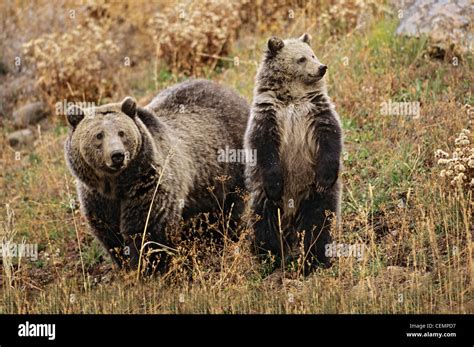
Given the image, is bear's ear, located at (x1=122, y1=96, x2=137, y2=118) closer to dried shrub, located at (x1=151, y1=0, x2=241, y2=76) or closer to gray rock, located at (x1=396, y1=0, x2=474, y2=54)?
gray rock, located at (x1=396, y1=0, x2=474, y2=54)

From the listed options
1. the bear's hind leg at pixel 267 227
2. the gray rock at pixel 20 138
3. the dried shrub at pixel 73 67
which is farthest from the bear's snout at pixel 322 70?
the gray rock at pixel 20 138

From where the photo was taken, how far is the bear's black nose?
22.8ft

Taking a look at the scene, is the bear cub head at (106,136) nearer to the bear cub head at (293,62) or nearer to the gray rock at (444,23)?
the bear cub head at (293,62)

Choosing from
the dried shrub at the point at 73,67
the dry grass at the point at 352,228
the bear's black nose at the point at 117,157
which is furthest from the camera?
the dried shrub at the point at 73,67

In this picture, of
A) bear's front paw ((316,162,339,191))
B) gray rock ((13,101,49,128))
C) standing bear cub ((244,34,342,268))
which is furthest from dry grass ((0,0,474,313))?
gray rock ((13,101,49,128))

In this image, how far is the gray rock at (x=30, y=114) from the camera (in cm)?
1280

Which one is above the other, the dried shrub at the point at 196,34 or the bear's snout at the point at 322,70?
the dried shrub at the point at 196,34

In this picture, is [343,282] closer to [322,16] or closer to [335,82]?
[335,82]

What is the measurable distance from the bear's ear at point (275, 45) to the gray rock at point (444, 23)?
3.46 meters

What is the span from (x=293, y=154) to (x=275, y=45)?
104cm

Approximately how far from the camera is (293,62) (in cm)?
753

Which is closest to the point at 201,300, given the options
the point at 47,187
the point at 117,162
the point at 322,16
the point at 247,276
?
the point at 247,276

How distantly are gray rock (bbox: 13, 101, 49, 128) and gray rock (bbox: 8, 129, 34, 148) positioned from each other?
0.46 metres
